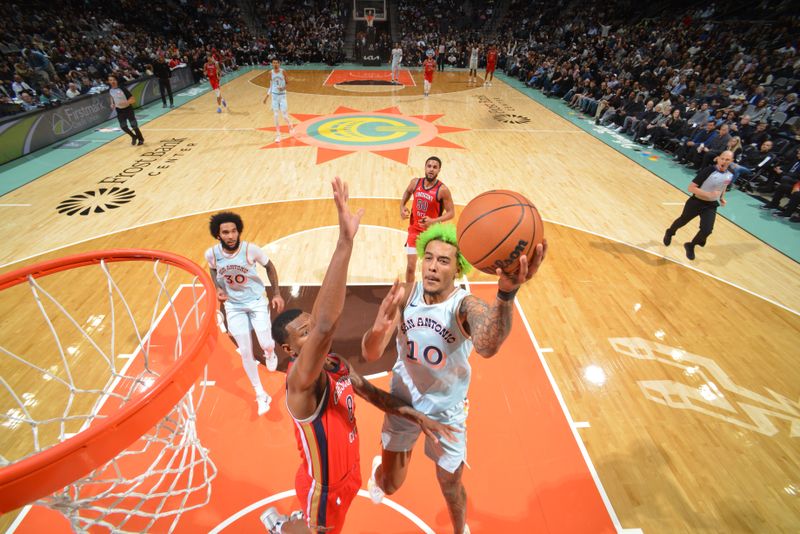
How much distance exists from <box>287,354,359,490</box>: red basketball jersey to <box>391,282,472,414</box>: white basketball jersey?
0.49 m

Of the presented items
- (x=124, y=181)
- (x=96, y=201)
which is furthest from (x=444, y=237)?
(x=124, y=181)

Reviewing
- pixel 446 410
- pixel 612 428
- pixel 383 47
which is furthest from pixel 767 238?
pixel 383 47

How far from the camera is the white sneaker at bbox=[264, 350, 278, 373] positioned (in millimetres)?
4562

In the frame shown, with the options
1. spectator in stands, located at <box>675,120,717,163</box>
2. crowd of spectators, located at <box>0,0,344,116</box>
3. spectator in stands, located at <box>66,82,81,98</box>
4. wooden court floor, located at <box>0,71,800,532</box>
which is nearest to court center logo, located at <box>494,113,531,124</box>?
wooden court floor, located at <box>0,71,800,532</box>

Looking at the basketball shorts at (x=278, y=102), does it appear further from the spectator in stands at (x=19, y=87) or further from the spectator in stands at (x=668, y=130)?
the spectator in stands at (x=668, y=130)

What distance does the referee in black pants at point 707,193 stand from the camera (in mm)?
6043

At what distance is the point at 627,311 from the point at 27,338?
7.80m

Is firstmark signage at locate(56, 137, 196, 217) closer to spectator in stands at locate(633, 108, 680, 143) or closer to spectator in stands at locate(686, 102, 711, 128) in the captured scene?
spectator in stands at locate(633, 108, 680, 143)

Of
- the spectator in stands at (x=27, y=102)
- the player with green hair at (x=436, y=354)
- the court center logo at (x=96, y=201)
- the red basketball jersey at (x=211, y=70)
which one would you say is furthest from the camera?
the red basketball jersey at (x=211, y=70)

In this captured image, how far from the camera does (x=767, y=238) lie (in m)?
7.70

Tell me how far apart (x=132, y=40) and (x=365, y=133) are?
15643 millimetres

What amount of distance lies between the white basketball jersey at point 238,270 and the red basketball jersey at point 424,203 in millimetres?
2201

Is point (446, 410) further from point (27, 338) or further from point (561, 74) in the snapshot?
point (561, 74)

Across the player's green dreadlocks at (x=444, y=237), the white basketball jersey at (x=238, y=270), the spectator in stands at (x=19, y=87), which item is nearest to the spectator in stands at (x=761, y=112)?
the player's green dreadlocks at (x=444, y=237)
